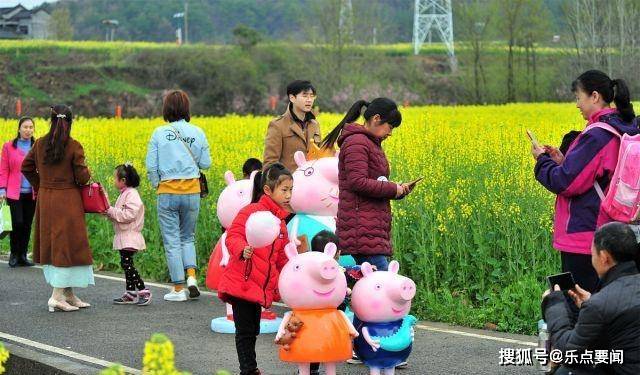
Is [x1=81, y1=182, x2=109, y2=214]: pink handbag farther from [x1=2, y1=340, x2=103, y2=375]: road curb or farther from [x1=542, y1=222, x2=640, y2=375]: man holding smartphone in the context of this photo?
[x1=542, y1=222, x2=640, y2=375]: man holding smartphone

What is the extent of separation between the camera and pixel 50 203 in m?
11.3

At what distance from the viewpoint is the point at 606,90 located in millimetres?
7598

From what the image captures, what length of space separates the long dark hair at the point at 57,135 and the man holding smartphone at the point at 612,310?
595 centimetres

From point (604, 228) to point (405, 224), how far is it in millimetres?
6207

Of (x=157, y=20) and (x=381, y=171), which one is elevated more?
(x=157, y=20)

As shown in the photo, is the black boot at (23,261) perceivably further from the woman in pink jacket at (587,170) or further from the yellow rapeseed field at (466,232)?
the woman in pink jacket at (587,170)

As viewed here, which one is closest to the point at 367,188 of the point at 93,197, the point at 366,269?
the point at 366,269

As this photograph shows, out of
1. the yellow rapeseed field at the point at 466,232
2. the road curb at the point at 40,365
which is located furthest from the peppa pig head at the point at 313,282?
the yellow rapeseed field at the point at 466,232

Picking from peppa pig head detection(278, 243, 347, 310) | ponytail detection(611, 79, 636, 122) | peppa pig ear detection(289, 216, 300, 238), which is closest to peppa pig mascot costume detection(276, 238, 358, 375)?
peppa pig head detection(278, 243, 347, 310)

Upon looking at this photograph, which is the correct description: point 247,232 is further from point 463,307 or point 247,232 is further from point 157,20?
point 157,20

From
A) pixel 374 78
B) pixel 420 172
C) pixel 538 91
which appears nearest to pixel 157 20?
pixel 374 78

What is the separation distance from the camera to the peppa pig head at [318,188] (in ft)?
31.5

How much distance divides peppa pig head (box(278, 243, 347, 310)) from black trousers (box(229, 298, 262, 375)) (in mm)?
535

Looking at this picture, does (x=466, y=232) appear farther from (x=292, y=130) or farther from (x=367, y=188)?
(x=367, y=188)
